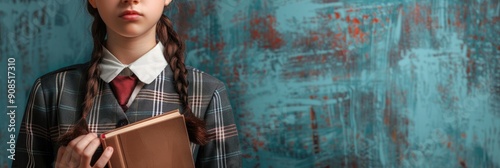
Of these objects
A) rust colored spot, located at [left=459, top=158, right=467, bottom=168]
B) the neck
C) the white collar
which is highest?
the neck

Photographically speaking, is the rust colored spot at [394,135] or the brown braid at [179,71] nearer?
the brown braid at [179,71]

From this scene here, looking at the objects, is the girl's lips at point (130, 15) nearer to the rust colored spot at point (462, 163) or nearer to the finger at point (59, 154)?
the finger at point (59, 154)

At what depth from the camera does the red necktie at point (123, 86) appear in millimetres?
1286

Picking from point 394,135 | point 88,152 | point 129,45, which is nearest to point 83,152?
point 88,152

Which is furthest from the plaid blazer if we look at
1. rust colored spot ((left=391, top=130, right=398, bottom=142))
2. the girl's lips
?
rust colored spot ((left=391, top=130, right=398, bottom=142))

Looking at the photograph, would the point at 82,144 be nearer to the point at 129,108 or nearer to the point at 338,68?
the point at 129,108

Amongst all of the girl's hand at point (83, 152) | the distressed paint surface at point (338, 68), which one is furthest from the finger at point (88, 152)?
the distressed paint surface at point (338, 68)

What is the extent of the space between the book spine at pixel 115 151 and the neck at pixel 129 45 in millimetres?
204

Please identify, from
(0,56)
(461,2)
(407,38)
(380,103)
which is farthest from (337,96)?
(0,56)

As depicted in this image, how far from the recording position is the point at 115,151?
1.18m

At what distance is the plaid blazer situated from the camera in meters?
1.27

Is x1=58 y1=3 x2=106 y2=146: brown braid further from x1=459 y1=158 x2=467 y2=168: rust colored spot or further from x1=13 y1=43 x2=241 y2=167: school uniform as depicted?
x1=459 y1=158 x2=467 y2=168: rust colored spot

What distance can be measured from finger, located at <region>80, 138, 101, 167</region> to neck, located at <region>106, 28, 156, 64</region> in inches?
8.1

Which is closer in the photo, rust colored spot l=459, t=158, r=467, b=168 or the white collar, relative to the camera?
the white collar
